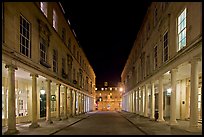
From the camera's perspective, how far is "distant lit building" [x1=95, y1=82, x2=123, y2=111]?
11744 centimetres

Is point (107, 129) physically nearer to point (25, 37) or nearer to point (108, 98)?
point (25, 37)

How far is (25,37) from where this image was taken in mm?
19609

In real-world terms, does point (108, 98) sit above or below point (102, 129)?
below

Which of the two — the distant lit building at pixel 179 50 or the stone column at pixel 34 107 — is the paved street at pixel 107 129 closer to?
the stone column at pixel 34 107

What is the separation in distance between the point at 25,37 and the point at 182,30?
978cm

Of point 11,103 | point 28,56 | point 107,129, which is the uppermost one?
point 28,56

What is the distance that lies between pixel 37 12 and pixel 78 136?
33.8 feet

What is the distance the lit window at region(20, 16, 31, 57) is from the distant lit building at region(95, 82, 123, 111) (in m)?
96.6

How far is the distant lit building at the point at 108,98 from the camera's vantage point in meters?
117

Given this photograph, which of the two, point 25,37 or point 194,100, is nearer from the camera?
point 194,100

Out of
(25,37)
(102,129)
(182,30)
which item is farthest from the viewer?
(102,129)

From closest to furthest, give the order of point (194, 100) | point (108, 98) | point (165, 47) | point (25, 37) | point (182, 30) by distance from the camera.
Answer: point (194, 100) < point (182, 30) < point (25, 37) < point (165, 47) < point (108, 98)

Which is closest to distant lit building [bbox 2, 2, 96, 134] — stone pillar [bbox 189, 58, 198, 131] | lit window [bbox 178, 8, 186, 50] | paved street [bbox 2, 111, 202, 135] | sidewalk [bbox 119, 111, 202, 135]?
paved street [bbox 2, 111, 202, 135]

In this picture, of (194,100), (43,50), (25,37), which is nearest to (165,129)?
(194,100)
